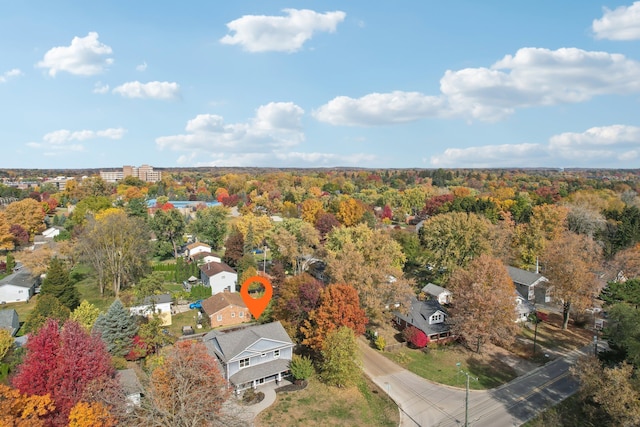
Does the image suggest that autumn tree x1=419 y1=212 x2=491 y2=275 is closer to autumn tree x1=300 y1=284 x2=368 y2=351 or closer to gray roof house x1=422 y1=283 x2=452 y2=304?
gray roof house x1=422 y1=283 x2=452 y2=304

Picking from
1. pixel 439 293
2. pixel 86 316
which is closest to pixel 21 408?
pixel 86 316

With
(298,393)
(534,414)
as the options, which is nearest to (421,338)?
(534,414)

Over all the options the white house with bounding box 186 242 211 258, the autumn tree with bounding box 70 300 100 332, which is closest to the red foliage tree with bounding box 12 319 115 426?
the autumn tree with bounding box 70 300 100 332

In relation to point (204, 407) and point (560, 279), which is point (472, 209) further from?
point (204, 407)

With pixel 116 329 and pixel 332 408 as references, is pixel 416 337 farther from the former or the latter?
pixel 116 329

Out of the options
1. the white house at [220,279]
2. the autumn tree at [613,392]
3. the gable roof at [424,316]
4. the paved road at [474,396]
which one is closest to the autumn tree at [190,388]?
the paved road at [474,396]

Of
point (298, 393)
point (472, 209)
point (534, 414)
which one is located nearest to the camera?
point (534, 414)
